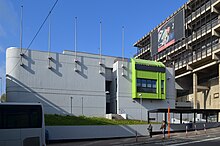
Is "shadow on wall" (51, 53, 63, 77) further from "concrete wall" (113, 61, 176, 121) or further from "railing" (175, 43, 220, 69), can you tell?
"railing" (175, 43, 220, 69)

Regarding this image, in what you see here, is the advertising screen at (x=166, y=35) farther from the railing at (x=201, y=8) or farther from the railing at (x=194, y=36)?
the railing at (x=201, y=8)

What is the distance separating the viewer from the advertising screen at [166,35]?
223ft

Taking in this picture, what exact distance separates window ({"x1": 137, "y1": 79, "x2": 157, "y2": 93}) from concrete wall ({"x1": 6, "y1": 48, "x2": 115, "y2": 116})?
6.16m

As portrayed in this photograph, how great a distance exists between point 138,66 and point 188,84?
2600 centimetres

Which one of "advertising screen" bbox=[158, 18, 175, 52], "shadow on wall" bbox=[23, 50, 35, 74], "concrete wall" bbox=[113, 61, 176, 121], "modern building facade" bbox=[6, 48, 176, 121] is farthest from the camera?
"advertising screen" bbox=[158, 18, 175, 52]

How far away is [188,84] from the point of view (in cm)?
6994

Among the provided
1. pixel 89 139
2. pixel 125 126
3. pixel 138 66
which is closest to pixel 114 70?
pixel 138 66

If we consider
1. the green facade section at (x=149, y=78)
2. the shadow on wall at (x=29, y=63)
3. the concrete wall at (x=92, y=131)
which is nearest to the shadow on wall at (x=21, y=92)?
the shadow on wall at (x=29, y=63)

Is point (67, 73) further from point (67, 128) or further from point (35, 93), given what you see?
point (67, 128)

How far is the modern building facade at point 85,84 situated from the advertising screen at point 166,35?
1786 cm

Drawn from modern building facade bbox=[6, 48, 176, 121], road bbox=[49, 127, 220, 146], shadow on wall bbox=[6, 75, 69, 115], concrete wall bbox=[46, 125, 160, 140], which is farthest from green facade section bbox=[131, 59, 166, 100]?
road bbox=[49, 127, 220, 146]

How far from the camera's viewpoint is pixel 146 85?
48.8 meters

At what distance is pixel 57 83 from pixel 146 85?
15.0 meters

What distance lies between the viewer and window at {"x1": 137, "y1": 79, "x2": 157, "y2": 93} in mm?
47875
